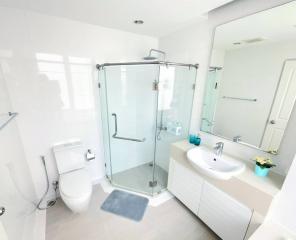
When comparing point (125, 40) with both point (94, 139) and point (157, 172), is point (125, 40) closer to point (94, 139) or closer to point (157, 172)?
point (94, 139)

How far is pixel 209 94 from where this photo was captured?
1958 mm

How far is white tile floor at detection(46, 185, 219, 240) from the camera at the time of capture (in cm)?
168

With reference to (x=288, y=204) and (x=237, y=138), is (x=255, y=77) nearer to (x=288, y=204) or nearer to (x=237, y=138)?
(x=237, y=138)

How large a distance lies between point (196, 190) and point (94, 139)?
5.40ft

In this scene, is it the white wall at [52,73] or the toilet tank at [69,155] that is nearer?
the white wall at [52,73]

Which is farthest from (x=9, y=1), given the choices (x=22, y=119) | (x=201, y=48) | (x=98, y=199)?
(x=98, y=199)

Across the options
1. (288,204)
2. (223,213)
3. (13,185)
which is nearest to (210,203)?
(223,213)

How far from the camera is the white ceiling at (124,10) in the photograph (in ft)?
4.53

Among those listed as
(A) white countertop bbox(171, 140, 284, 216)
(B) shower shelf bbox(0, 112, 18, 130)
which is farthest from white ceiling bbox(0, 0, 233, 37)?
(A) white countertop bbox(171, 140, 284, 216)

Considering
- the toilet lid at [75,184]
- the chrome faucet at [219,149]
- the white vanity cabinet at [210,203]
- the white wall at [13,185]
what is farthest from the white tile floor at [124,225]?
the chrome faucet at [219,149]

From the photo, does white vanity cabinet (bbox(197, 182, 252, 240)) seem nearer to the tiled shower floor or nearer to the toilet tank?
the tiled shower floor

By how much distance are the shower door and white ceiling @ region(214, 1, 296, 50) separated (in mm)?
896

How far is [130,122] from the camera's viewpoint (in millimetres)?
2627

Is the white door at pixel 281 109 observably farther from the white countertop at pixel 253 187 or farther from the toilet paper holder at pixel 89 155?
the toilet paper holder at pixel 89 155
